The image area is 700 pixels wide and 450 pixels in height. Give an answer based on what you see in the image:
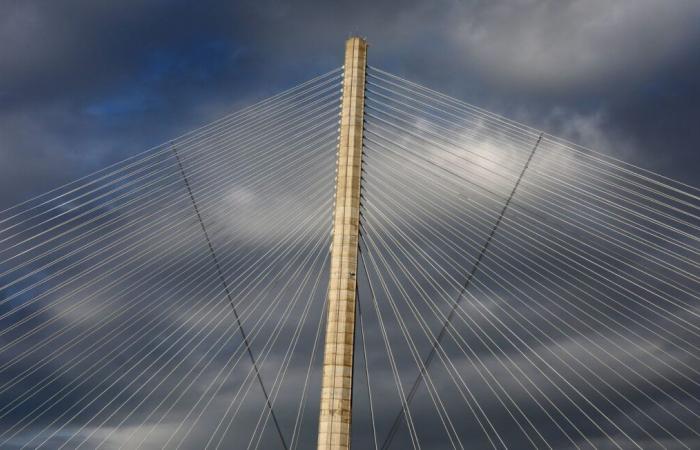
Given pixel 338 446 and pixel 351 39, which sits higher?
pixel 351 39

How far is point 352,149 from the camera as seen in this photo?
3506 cm

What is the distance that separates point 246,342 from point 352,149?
9.02 meters

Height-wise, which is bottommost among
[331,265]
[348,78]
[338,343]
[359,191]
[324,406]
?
[324,406]

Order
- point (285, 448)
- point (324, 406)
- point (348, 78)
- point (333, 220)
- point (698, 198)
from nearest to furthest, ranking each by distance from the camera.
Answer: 1. point (698, 198)
2. point (285, 448)
3. point (324, 406)
4. point (333, 220)
5. point (348, 78)

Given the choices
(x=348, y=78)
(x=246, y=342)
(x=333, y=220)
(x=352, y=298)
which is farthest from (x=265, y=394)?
(x=348, y=78)

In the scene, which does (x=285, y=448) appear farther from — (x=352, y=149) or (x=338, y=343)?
(x=352, y=149)

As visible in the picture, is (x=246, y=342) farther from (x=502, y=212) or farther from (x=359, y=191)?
(x=502, y=212)

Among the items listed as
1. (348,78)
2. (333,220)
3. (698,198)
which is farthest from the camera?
(348,78)

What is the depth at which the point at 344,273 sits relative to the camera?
33.2 m

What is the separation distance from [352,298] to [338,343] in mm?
1724

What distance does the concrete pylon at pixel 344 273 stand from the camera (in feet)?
104

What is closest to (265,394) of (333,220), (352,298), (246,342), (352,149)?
(246,342)

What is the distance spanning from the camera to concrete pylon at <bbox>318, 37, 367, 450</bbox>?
31.7 metres

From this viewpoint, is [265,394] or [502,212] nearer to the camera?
[265,394]
